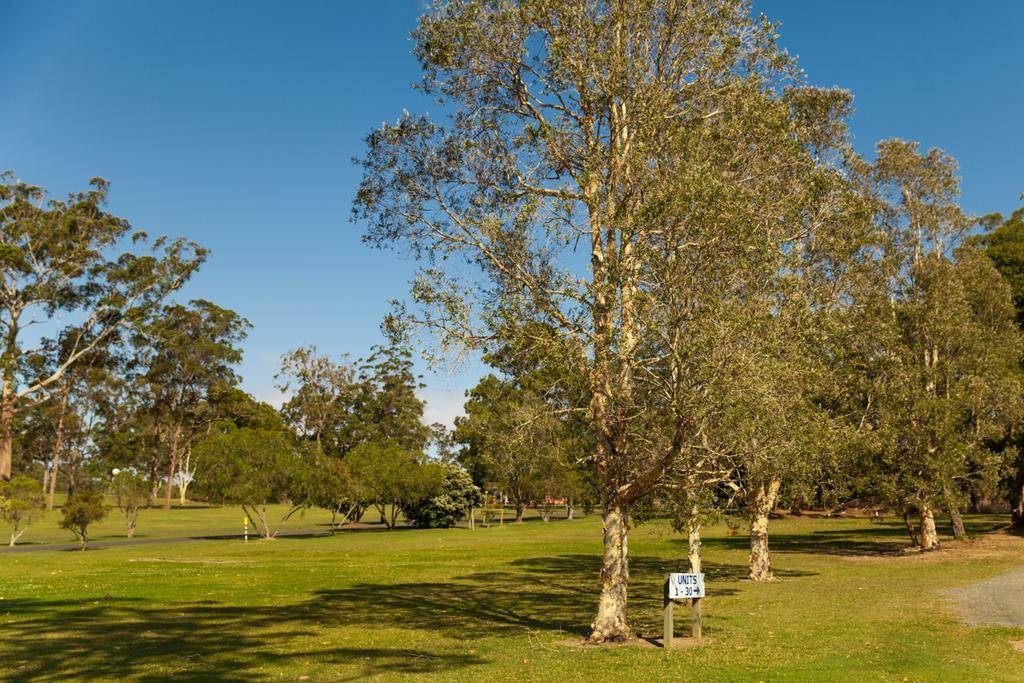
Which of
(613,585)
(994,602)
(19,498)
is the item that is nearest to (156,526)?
(19,498)

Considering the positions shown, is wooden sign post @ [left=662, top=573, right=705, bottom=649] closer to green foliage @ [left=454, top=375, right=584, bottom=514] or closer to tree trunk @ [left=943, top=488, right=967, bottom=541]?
green foliage @ [left=454, top=375, right=584, bottom=514]

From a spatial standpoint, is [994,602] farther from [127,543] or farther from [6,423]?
[6,423]

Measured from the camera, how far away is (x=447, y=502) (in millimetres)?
73562

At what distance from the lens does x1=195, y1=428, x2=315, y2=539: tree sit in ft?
A: 183

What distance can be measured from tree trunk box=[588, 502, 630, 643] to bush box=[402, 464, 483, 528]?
2178 inches

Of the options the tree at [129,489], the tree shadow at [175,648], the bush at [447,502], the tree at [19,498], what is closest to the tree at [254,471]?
the tree at [129,489]

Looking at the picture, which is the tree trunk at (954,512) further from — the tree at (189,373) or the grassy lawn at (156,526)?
the tree at (189,373)

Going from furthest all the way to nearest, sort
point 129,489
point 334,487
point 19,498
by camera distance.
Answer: point 334,487 < point 129,489 < point 19,498

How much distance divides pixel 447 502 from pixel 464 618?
176ft

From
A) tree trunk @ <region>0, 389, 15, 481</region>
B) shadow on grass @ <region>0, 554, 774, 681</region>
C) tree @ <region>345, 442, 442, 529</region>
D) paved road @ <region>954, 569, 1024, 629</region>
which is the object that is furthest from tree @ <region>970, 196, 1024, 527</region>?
tree trunk @ <region>0, 389, 15, 481</region>

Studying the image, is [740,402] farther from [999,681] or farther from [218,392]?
→ [218,392]

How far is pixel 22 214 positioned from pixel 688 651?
71.6 metres

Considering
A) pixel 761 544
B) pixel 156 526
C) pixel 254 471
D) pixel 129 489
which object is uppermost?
pixel 254 471

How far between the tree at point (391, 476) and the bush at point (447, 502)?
1.34 metres
